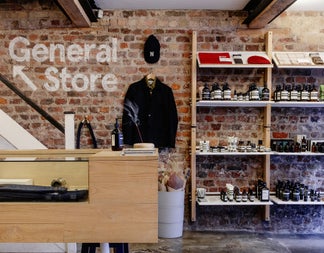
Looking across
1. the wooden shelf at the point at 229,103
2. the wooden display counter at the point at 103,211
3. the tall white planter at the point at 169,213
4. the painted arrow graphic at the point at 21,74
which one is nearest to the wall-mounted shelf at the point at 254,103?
the wooden shelf at the point at 229,103

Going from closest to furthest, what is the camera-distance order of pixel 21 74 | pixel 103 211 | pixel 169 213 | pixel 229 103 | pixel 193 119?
pixel 103 211 → pixel 169 213 → pixel 229 103 → pixel 193 119 → pixel 21 74

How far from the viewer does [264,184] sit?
4.37 meters

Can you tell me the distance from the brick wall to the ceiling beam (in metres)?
0.20

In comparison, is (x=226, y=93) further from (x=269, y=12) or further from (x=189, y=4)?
(x=189, y=4)

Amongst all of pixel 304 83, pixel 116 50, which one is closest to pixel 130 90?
pixel 116 50

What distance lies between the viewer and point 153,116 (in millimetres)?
4441

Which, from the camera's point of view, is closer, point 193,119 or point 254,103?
point 254,103

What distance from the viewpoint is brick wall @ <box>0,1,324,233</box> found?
454 cm

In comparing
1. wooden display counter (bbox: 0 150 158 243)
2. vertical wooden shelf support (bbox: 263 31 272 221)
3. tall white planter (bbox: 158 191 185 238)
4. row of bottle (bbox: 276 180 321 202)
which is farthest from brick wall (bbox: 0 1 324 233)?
wooden display counter (bbox: 0 150 158 243)

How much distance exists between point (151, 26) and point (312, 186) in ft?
9.10

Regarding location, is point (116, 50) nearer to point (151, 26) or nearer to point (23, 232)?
point (151, 26)

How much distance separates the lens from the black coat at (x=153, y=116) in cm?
443

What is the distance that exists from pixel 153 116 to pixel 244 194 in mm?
1383

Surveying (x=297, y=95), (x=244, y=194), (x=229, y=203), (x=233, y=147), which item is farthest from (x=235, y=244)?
(x=297, y=95)
